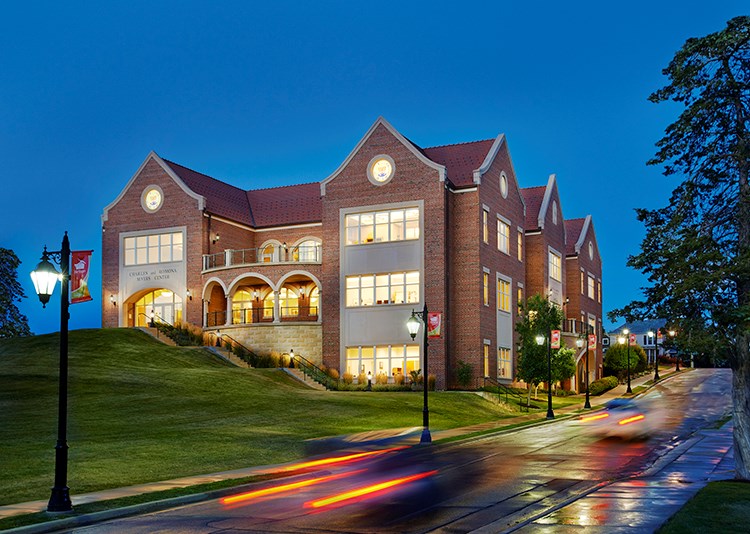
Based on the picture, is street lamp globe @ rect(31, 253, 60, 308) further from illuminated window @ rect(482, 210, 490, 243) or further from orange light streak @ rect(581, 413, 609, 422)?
illuminated window @ rect(482, 210, 490, 243)

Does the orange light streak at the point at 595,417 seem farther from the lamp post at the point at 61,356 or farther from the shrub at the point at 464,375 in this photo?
the lamp post at the point at 61,356

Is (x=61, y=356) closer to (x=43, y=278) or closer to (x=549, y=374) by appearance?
(x=43, y=278)

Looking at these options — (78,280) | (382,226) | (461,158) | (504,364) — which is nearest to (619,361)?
(504,364)

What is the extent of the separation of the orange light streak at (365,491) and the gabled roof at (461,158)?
34.5 meters

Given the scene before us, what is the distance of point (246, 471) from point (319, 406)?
52.4ft

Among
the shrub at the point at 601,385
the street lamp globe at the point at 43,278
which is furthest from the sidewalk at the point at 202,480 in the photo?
the shrub at the point at 601,385

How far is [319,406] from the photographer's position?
120ft

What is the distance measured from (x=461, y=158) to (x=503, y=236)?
21.4ft

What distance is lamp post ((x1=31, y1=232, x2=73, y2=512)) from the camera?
14734mm

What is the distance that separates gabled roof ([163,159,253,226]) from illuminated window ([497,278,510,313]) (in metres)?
19.3

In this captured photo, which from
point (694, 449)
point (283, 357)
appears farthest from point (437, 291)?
point (694, 449)

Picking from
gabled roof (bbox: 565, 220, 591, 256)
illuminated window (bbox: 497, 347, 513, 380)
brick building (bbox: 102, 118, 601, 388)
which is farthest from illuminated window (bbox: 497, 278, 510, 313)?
gabled roof (bbox: 565, 220, 591, 256)

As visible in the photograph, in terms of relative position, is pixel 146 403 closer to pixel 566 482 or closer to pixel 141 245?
pixel 566 482

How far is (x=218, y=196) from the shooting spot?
204ft
